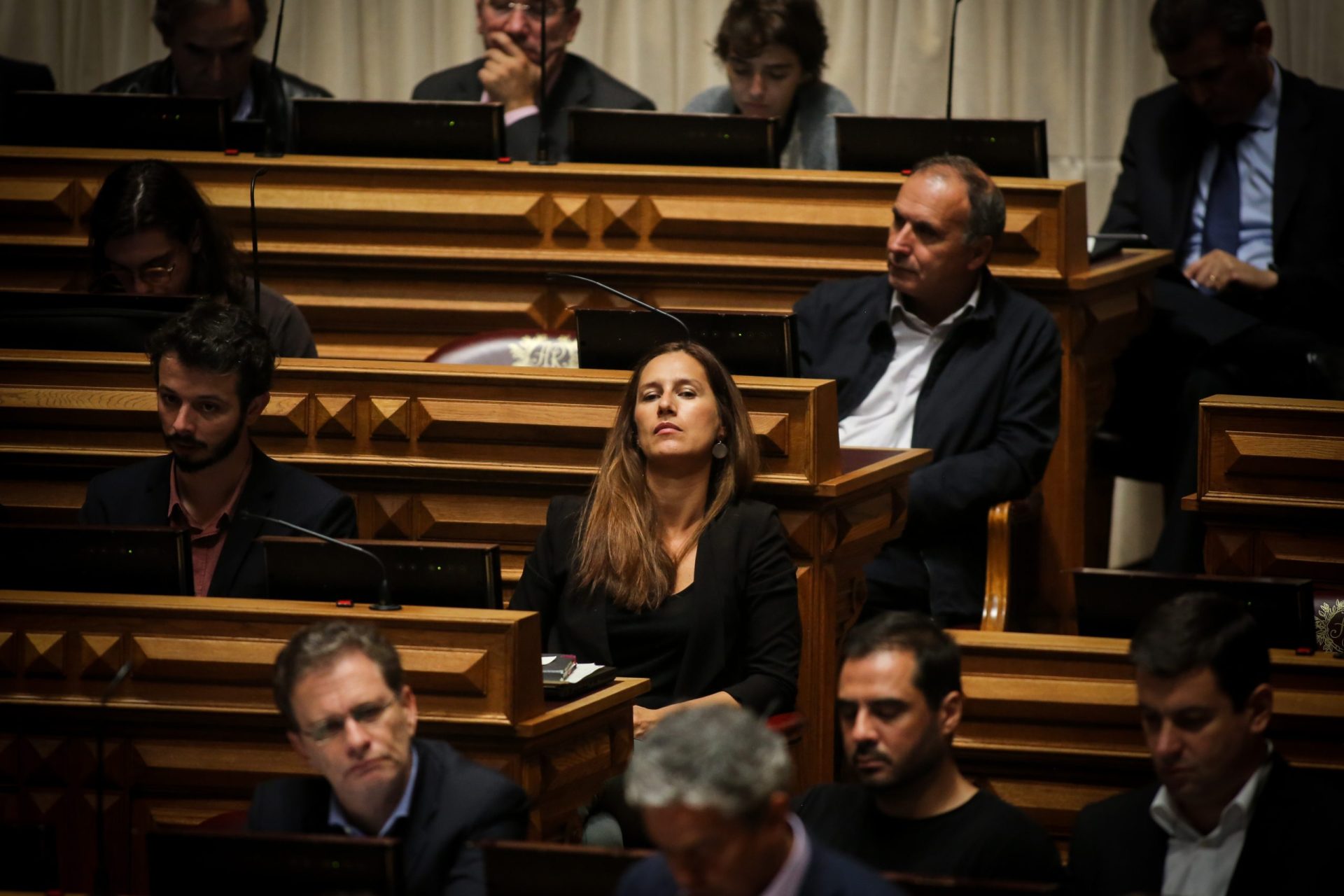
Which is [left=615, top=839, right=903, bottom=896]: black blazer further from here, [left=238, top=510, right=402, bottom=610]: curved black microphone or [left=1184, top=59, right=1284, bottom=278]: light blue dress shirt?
[left=1184, top=59, right=1284, bottom=278]: light blue dress shirt

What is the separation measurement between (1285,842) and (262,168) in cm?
216

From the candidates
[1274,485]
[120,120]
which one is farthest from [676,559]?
[120,120]

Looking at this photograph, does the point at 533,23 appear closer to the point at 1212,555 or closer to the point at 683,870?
the point at 1212,555

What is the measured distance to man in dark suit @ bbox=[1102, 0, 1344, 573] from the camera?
3303 millimetres

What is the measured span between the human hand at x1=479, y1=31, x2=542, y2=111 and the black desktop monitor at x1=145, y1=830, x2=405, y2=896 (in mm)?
2323

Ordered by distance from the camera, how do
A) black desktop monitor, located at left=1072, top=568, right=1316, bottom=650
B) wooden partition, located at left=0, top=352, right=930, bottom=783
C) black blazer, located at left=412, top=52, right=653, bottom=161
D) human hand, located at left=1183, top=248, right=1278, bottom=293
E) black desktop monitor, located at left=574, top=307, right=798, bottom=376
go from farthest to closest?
black blazer, located at left=412, top=52, right=653, bottom=161 < human hand, located at left=1183, top=248, right=1278, bottom=293 < black desktop monitor, located at left=574, top=307, right=798, bottom=376 < wooden partition, located at left=0, top=352, right=930, bottom=783 < black desktop monitor, located at left=1072, top=568, right=1316, bottom=650

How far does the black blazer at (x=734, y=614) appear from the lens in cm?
248

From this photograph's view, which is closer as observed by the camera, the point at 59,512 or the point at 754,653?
the point at 754,653

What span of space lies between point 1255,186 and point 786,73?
912 millimetres

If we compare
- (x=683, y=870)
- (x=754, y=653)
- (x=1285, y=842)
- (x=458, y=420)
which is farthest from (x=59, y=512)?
(x=1285, y=842)

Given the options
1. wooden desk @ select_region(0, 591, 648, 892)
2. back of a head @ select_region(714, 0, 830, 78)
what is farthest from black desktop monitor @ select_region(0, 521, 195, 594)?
back of a head @ select_region(714, 0, 830, 78)

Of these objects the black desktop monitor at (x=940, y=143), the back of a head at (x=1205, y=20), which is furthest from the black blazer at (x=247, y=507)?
the back of a head at (x=1205, y=20)

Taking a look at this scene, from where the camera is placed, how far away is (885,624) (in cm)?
188

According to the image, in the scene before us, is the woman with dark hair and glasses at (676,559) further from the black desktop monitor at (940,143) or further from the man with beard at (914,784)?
the black desktop monitor at (940,143)
